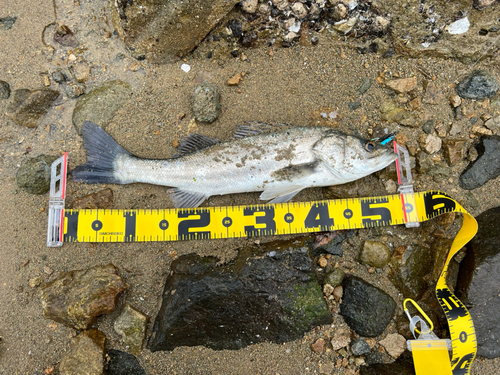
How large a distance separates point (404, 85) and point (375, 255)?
8.61 feet

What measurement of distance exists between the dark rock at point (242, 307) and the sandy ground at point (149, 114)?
0.42 meters

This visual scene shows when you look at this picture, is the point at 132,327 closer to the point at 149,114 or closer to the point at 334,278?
the point at 334,278

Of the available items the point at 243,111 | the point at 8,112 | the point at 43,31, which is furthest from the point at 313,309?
the point at 43,31

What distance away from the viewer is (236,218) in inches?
176

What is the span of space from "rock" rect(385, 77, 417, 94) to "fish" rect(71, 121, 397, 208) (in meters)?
1.12

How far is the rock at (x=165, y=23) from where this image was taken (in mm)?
4426

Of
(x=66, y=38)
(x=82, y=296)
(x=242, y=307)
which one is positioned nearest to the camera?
(x=242, y=307)

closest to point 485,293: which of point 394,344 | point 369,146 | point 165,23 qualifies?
point 394,344

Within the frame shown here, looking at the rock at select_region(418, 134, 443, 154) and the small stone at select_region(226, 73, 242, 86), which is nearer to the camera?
the rock at select_region(418, 134, 443, 154)

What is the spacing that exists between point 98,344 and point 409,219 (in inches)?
181

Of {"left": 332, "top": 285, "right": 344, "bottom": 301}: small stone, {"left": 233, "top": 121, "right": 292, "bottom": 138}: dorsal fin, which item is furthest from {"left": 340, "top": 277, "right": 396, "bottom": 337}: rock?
{"left": 233, "top": 121, "right": 292, "bottom": 138}: dorsal fin

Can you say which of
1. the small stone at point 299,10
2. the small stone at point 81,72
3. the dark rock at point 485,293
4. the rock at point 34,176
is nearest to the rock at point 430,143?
the dark rock at point 485,293

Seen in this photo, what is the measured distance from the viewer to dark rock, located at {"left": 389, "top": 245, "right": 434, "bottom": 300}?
4.30m

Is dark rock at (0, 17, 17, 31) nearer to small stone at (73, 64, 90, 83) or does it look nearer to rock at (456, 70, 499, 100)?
small stone at (73, 64, 90, 83)
